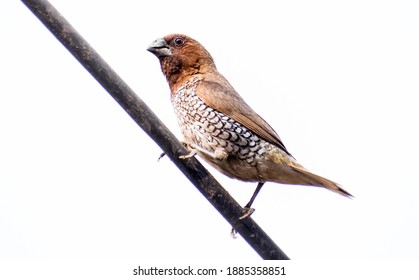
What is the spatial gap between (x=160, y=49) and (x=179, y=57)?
191mm

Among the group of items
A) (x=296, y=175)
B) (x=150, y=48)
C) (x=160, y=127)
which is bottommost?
(x=160, y=127)

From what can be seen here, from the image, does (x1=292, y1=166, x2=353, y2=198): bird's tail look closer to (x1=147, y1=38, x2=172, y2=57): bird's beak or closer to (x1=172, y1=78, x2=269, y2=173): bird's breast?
(x1=172, y1=78, x2=269, y2=173): bird's breast

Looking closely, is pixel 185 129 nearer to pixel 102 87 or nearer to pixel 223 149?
pixel 223 149

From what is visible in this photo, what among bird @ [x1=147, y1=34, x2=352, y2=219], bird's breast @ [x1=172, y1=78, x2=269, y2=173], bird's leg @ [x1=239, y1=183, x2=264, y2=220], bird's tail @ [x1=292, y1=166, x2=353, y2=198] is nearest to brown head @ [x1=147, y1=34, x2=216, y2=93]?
bird @ [x1=147, y1=34, x2=352, y2=219]

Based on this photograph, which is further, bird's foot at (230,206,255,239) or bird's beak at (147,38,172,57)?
bird's beak at (147,38,172,57)

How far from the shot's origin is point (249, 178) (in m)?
5.70

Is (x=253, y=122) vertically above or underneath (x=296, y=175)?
above

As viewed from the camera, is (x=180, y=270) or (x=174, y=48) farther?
(x=174, y=48)

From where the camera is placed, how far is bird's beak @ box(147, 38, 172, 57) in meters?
6.17

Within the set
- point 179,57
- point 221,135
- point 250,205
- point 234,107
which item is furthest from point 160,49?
point 250,205

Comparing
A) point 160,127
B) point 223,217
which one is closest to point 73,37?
point 160,127

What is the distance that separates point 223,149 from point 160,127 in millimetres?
1473

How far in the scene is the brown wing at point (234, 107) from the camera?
5578mm

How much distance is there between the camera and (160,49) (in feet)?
20.3
